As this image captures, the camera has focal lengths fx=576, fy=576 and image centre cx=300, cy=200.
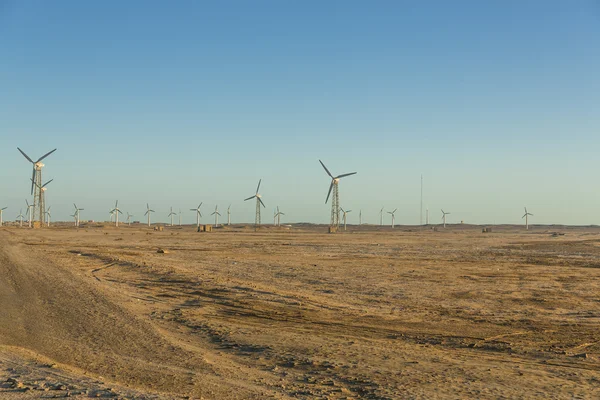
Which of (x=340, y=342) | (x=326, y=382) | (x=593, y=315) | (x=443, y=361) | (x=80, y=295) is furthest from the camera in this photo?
(x=80, y=295)

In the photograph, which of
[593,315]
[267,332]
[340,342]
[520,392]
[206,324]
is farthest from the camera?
[593,315]

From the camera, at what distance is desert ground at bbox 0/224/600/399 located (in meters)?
10.9

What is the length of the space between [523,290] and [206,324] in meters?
15.2

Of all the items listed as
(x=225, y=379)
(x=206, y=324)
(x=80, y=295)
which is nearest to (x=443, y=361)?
(x=225, y=379)

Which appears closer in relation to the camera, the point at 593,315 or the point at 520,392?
the point at 520,392

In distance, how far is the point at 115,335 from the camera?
15.2 m

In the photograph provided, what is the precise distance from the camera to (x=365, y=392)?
10.7 meters

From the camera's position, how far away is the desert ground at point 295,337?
35.7ft

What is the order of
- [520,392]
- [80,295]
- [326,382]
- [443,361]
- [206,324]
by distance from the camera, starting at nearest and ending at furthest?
[520,392], [326,382], [443,361], [206,324], [80,295]

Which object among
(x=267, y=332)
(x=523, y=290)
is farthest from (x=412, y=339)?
(x=523, y=290)

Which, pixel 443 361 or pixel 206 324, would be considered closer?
pixel 443 361

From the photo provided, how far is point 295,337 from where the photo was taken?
15.5m

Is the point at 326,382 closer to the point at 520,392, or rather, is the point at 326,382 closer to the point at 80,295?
the point at 520,392

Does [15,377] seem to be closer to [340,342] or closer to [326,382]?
[326,382]
